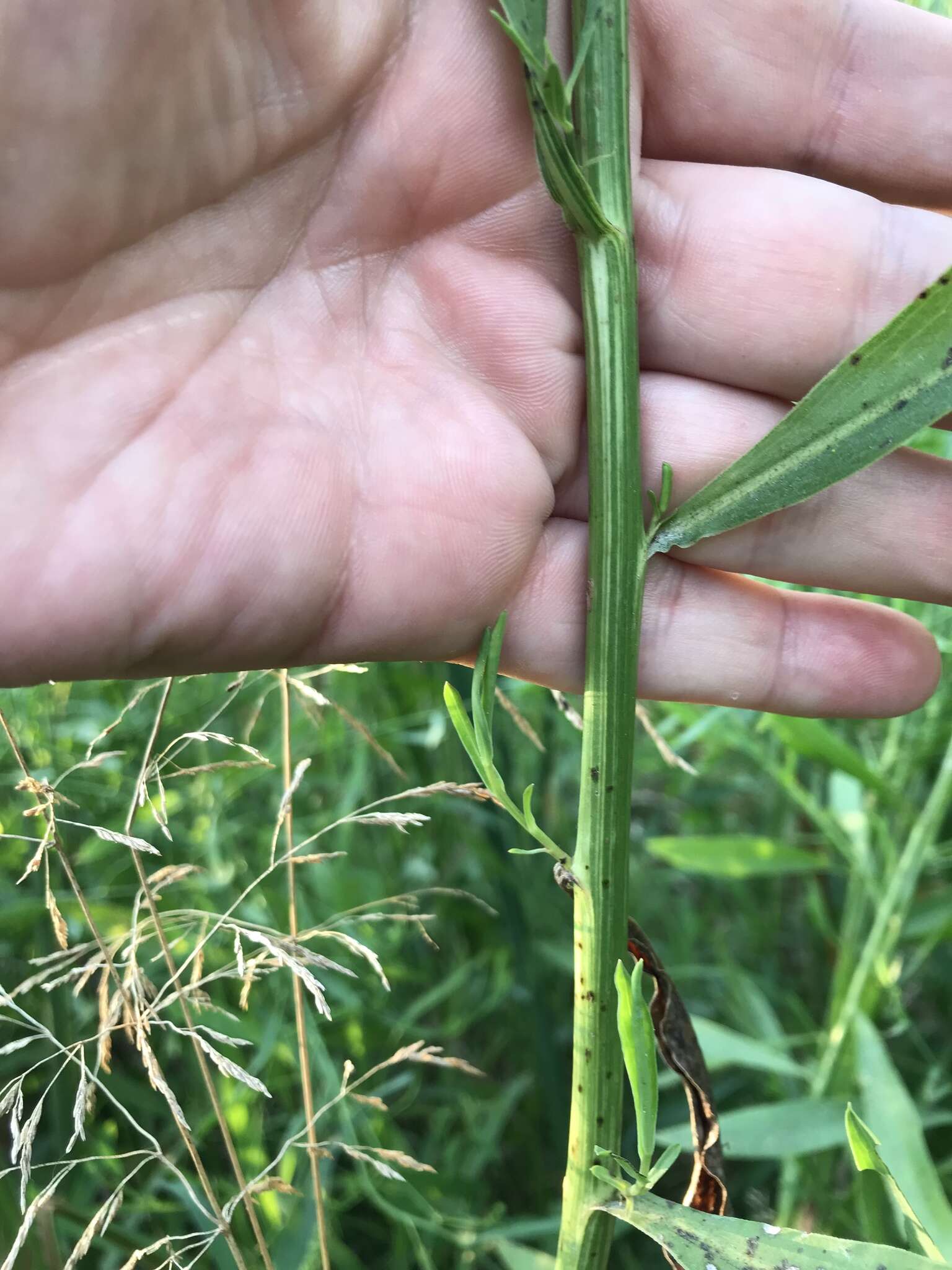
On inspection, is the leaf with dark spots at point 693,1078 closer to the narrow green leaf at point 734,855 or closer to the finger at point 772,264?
the narrow green leaf at point 734,855

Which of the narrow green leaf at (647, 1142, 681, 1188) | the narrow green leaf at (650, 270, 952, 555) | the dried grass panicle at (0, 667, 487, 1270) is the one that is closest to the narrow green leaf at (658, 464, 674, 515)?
the narrow green leaf at (650, 270, 952, 555)

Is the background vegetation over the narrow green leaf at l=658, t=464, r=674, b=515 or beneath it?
beneath

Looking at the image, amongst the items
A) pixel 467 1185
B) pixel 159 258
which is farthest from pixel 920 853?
pixel 159 258

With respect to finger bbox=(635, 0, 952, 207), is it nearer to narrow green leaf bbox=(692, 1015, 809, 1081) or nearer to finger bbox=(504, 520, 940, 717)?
finger bbox=(504, 520, 940, 717)

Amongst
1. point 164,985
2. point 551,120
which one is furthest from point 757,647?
point 164,985

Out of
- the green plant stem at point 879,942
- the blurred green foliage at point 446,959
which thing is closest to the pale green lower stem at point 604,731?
the blurred green foliage at point 446,959
